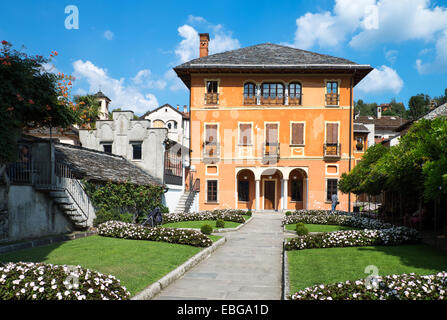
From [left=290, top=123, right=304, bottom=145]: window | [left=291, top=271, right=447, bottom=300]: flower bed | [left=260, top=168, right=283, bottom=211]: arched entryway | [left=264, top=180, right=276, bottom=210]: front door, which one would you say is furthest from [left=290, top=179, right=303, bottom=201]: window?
[left=291, top=271, right=447, bottom=300]: flower bed

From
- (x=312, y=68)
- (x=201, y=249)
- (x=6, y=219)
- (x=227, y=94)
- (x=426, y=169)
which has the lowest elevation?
(x=201, y=249)

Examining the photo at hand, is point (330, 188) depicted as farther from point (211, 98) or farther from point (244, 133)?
point (211, 98)

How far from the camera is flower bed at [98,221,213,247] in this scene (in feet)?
40.5

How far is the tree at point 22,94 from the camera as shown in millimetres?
8383

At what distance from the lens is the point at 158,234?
12859 millimetres

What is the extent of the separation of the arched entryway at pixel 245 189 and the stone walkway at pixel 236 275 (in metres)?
17.4

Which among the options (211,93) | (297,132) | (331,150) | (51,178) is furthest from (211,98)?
(51,178)

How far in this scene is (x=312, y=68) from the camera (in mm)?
29406

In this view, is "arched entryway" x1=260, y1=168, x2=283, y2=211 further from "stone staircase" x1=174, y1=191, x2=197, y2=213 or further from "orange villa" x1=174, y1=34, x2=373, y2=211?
"stone staircase" x1=174, y1=191, x2=197, y2=213

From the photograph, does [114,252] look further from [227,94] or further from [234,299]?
[227,94]

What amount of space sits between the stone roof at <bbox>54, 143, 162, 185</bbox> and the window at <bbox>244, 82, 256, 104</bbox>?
1167 centimetres

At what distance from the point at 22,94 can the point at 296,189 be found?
2552cm

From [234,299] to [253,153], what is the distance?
79.0 feet

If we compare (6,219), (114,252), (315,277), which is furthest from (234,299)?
(6,219)
